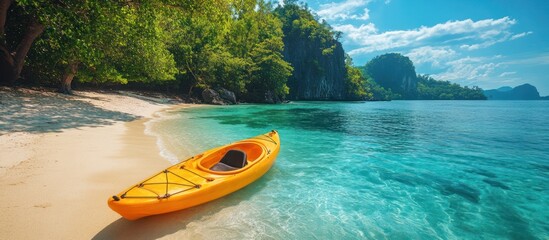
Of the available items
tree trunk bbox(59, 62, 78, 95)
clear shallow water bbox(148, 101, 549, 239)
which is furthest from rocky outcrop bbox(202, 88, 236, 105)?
clear shallow water bbox(148, 101, 549, 239)

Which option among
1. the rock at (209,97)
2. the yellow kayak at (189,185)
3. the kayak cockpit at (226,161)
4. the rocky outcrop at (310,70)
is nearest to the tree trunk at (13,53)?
the kayak cockpit at (226,161)

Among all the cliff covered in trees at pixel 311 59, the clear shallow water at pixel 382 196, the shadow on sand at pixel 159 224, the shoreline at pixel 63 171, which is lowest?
the clear shallow water at pixel 382 196

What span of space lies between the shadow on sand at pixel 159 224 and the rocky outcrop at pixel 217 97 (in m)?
38.4

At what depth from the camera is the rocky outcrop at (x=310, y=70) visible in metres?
96.7

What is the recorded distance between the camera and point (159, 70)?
81.3 feet

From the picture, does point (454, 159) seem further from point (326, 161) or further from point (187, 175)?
point (187, 175)

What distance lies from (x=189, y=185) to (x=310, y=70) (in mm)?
95644

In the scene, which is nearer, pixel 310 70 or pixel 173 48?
pixel 173 48

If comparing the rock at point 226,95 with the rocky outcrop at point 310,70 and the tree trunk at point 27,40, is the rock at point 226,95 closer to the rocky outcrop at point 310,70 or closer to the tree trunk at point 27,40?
the tree trunk at point 27,40

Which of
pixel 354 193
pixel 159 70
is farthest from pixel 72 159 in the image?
pixel 159 70

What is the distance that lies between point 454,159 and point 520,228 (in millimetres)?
6603

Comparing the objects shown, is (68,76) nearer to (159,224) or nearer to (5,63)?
(5,63)

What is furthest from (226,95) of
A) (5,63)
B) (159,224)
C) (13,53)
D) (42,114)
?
(159,224)

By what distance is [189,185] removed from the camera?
18.9 feet
